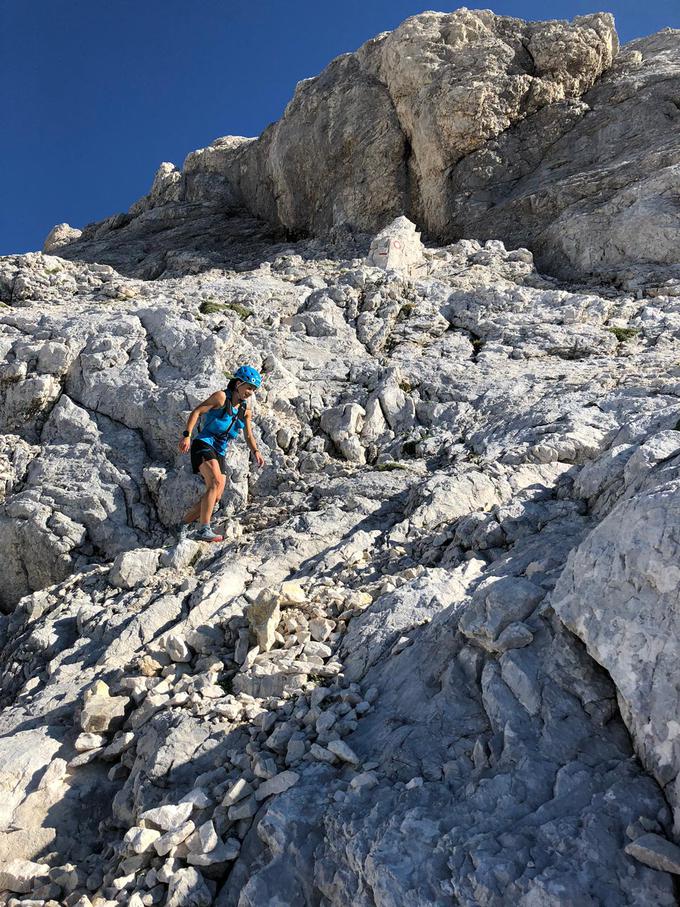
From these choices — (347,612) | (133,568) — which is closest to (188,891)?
(347,612)

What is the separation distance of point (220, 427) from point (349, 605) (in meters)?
4.39

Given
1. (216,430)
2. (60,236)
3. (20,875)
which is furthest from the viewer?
(60,236)

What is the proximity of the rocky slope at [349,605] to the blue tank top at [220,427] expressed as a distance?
50.9 inches

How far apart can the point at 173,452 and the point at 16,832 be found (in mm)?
7647

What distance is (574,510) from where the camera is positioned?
8305 millimetres

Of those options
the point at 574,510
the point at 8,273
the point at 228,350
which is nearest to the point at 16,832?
the point at 574,510

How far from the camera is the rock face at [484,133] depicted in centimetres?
2595

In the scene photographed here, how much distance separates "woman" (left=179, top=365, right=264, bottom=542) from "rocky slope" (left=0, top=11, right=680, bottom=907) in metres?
0.74

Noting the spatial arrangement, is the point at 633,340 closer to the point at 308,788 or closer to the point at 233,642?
the point at 233,642

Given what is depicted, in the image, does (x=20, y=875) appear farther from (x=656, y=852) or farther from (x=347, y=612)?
(x=656, y=852)

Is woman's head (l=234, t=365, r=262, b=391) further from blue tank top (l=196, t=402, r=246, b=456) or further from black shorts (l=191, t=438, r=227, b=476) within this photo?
black shorts (l=191, t=438, r=227, b=476)

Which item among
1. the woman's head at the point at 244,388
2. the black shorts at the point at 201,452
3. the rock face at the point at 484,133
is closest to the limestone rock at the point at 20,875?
the black shorts at the point at 201,452

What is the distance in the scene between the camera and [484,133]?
29.8 metres

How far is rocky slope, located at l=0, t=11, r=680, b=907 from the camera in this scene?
4.14 metres
